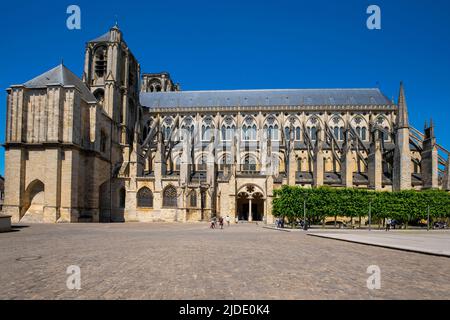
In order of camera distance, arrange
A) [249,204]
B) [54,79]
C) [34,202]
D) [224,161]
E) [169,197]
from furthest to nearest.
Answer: [224,161] < [249,204] < [169,197] < [54,79] < [34,202]

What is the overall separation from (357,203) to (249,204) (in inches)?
562

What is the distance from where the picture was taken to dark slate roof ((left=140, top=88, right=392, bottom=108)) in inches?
2188

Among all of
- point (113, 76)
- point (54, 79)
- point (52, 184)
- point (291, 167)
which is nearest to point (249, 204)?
point (291, 167)

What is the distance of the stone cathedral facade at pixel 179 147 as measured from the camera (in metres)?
34.3

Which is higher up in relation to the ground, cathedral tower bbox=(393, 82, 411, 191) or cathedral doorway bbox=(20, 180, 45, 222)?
cathedral tower bbox=(393, 82, 411, 191)

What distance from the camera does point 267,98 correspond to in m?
58.2

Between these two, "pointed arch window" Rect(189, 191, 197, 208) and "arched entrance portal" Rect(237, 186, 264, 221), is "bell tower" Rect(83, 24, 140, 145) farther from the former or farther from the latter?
"arched entrance portal" Rect(237, 186, 264, 221)

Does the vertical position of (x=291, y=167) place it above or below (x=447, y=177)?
above

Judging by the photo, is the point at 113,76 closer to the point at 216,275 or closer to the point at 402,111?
the point at 402,111

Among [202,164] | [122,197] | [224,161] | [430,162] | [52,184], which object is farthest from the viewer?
[224,161]

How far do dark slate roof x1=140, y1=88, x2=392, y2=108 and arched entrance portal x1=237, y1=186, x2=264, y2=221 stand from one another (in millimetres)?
16694

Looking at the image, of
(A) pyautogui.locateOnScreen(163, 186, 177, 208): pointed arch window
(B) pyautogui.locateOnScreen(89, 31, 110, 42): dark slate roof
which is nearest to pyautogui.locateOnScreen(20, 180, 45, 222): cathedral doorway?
(A) pyautogui.locateOnScreen(163, 186, 177, 208): pointed arch window

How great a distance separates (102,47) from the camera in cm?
4919

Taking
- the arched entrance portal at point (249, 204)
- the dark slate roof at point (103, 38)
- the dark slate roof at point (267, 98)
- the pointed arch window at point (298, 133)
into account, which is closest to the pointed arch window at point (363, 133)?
the dark slate roof at point (267, 98)
